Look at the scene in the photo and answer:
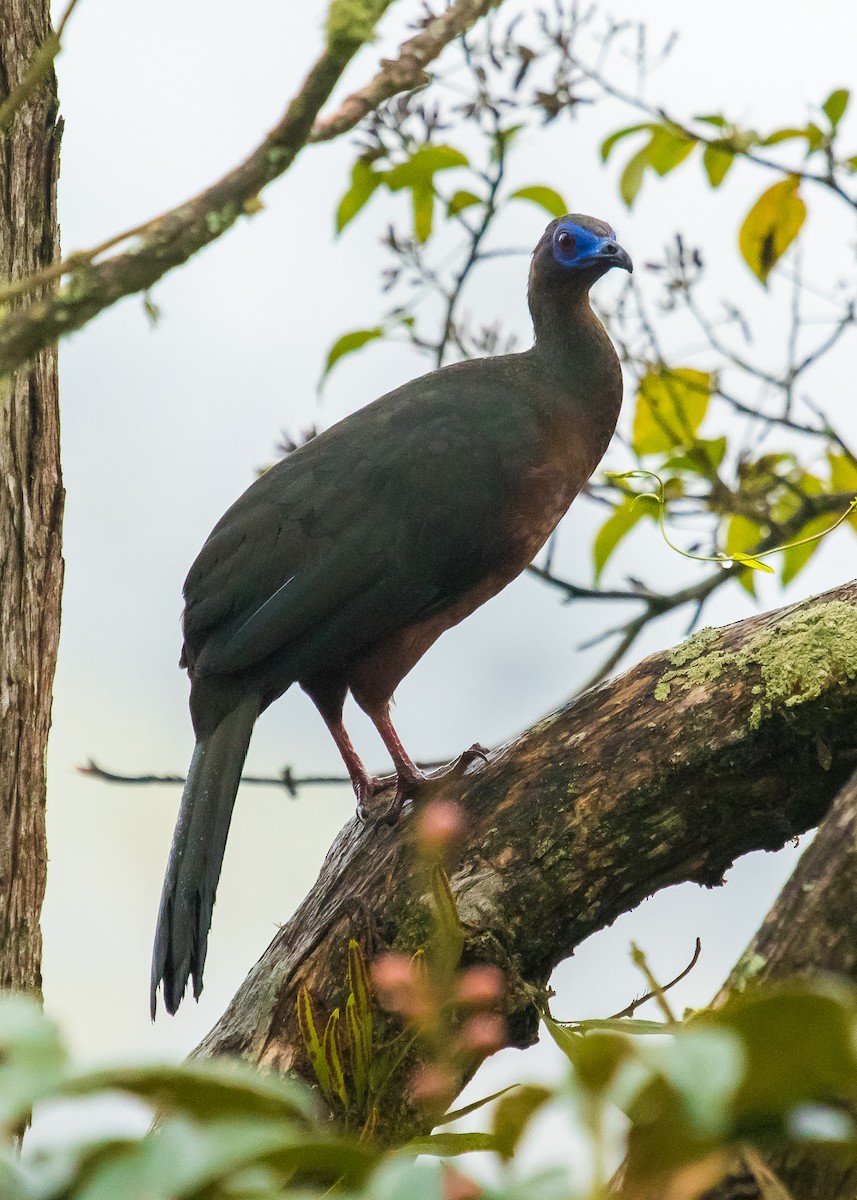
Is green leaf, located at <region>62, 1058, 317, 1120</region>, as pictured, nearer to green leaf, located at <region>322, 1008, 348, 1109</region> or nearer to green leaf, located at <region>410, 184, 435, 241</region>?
green leaf, located at <region>322, 1008, 348, 1109</region>

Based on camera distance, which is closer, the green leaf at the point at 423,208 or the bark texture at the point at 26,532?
the bark texture at the point at 26,532

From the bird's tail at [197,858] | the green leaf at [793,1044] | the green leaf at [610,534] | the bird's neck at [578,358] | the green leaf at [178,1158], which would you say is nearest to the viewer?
the green leaf at [178,1158]

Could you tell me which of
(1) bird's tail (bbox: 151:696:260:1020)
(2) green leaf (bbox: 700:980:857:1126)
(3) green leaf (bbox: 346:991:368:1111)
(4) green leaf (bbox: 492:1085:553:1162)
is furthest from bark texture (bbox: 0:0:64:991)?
(2) green leaf (bbox: 700:980:857:1126)

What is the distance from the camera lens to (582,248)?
155 inches

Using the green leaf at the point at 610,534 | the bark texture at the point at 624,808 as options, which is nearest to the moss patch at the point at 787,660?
the bark texture at the point at 624,808

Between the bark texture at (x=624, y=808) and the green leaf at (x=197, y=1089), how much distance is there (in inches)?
66.5

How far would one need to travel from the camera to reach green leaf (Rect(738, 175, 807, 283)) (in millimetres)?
3330

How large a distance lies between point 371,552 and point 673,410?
Answer: 3.11ft

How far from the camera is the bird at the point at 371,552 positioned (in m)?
3.34

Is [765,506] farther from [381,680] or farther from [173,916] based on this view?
[173,916]

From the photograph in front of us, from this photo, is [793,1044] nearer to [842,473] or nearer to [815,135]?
[815,135]

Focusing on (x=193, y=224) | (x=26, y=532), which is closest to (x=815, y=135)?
(x=26, y=532)

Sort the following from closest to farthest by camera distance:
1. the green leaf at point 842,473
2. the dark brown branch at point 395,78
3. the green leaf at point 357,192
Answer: the dark brown branch at point 395,78
the green leaf at point 357,192
the green leaf at point 842,473

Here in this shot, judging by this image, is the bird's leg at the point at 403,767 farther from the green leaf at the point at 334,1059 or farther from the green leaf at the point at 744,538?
the green leaf at the point at 744,538
